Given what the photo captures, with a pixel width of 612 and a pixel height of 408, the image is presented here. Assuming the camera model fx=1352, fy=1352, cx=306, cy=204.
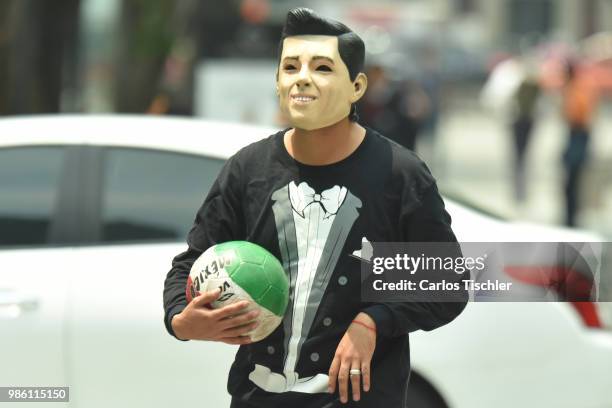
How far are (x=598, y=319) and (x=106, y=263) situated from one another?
76.2 inches

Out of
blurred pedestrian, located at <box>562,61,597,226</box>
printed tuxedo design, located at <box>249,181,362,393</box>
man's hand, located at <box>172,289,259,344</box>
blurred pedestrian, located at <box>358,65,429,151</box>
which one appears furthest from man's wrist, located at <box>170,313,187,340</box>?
blurred pedestrian, located at <box>562,61,597,226</box>

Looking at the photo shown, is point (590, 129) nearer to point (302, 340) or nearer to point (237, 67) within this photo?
point (237, 67)

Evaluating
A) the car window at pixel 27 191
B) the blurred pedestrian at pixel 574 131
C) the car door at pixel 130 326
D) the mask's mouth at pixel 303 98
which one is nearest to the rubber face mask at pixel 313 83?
the mask's mouth at pixel 303 98

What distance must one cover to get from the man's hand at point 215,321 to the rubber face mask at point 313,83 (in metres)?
0.48

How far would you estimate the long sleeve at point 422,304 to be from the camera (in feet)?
10.8

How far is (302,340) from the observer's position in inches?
133

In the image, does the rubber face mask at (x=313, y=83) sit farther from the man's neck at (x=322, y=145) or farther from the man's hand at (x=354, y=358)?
the man's hand at (x=354, y=358)

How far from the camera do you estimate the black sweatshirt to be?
131 inches

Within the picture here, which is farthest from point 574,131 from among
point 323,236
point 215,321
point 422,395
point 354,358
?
point 215,321

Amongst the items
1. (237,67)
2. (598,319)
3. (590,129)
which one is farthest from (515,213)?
(598,319)

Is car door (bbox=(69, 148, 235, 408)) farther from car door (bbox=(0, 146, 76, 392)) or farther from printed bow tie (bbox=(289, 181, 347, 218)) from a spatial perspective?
printed bow tie (bbox=(289, 181, 347, 218))

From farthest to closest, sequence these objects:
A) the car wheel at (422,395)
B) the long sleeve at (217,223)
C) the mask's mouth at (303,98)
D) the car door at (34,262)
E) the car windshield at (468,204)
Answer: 1. the car windshield at (468,204)
2. the car wheel at (422,395)
3. the car door at (34,262)
4. the long sleeve at (217,223)
5. the mask's mouth at (303,98)

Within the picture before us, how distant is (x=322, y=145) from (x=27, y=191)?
224cm

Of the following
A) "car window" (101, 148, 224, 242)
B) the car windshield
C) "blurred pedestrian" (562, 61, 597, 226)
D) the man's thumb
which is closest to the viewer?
the man's thumb
